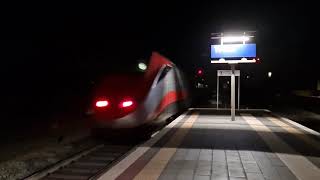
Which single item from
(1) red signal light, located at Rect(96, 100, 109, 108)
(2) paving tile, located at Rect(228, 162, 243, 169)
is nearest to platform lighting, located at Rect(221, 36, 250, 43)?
(1) red signal light, located at Rect(96, 100, 109, 108)

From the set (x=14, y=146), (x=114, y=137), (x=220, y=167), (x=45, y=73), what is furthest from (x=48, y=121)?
(x=45, y=73)

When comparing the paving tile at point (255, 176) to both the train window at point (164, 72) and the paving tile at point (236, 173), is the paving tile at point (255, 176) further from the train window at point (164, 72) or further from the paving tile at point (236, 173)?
the train window at point (164, 72)

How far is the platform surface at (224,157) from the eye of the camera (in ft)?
21.5

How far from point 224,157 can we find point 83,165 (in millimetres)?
3226

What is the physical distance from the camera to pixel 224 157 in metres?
8.03

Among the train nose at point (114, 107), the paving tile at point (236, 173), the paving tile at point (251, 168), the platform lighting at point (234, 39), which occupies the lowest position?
the paving tile at point (236, 173)

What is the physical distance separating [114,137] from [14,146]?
3498 millimetres

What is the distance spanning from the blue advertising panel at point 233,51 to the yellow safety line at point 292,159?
403 centimetres

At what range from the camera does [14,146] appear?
11.7m

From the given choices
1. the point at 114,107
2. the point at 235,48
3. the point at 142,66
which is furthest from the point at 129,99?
the point at 235,48

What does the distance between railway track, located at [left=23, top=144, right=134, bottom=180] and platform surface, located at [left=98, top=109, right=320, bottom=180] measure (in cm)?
83

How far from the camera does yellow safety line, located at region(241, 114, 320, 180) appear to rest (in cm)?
654

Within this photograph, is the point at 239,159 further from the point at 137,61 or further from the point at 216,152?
the point at 137,61

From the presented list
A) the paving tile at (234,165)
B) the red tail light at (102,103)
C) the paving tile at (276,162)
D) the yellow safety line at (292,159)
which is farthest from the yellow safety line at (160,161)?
the red tail light at (102,103)
